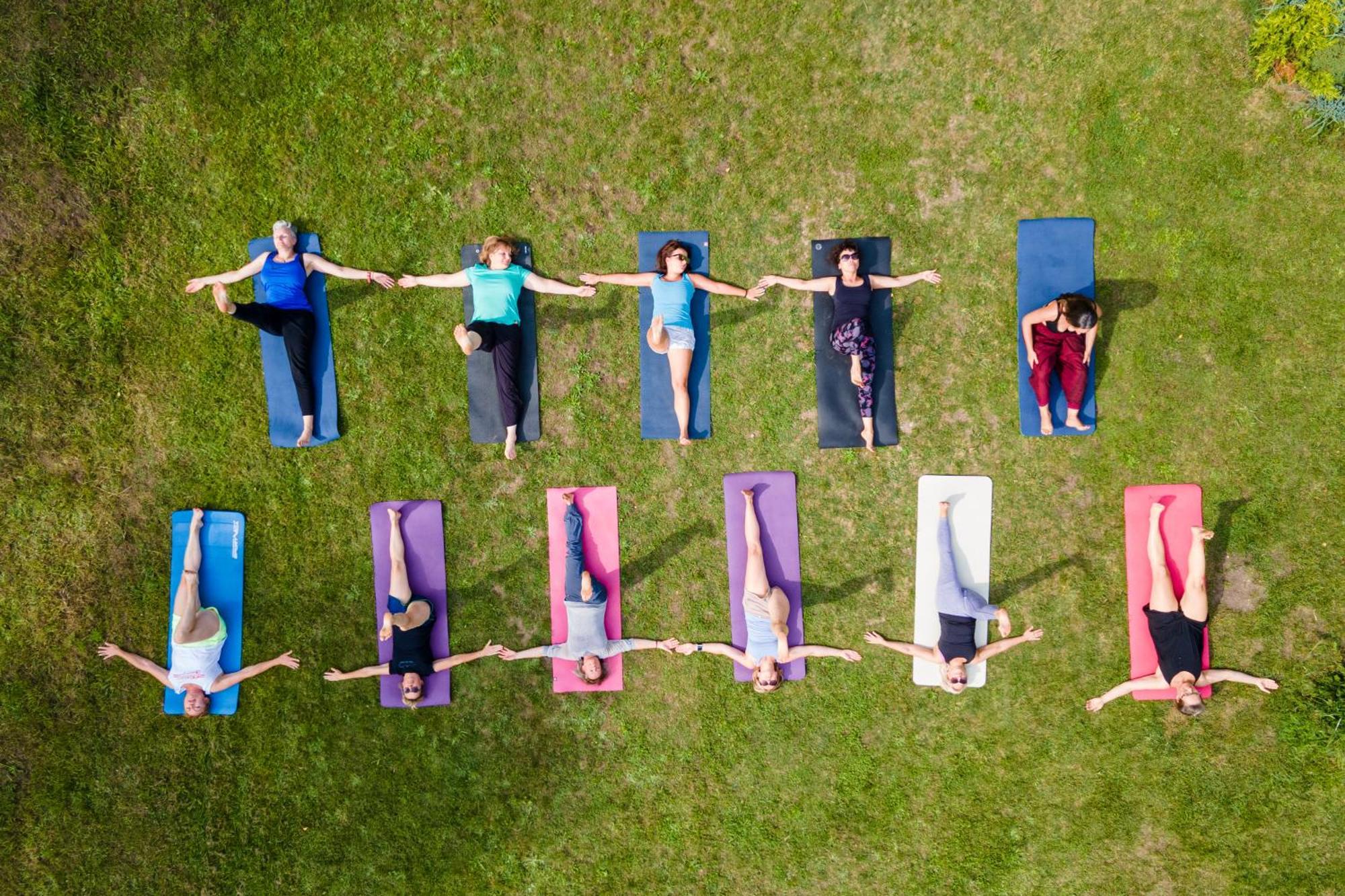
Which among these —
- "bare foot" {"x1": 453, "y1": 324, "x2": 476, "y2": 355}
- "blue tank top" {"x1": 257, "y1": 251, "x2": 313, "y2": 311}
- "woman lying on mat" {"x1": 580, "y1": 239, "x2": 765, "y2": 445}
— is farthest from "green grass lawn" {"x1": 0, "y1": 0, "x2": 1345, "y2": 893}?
"bare foot" {"x1": 453, "y1": 324, "x2": 476, "y2": 355}

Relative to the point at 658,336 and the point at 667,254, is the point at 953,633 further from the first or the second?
the point at 667,254

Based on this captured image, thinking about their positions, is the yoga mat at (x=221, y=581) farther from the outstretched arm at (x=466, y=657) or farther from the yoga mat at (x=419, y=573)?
the outstretched arm at (x=466, y=657)

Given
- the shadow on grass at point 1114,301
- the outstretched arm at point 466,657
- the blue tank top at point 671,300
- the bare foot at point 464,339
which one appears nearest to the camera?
the bare foot at point 464,339

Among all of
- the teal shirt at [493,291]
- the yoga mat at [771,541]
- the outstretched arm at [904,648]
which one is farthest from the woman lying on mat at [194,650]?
the outstretched arm at [904,648]

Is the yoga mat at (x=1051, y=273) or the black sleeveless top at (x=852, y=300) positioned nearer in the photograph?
the black sleeveless top at (x=852, y=300)

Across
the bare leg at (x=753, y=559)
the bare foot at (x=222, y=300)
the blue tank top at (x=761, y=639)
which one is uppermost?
the bare foot at (x=222, y=300)

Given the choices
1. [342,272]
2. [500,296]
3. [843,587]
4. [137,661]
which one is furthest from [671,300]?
[137,661]

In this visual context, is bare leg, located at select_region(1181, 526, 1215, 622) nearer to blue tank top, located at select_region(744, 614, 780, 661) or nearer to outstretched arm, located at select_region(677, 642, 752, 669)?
blue tank top, located at select_region(744, 614, 780, 661)

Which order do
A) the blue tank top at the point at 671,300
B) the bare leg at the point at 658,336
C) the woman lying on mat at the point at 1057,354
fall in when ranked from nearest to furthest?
the bare leg at the point at 658,336
the woman lying on mat at the point at 1057,354
the blue tank top at the point at 671,300
